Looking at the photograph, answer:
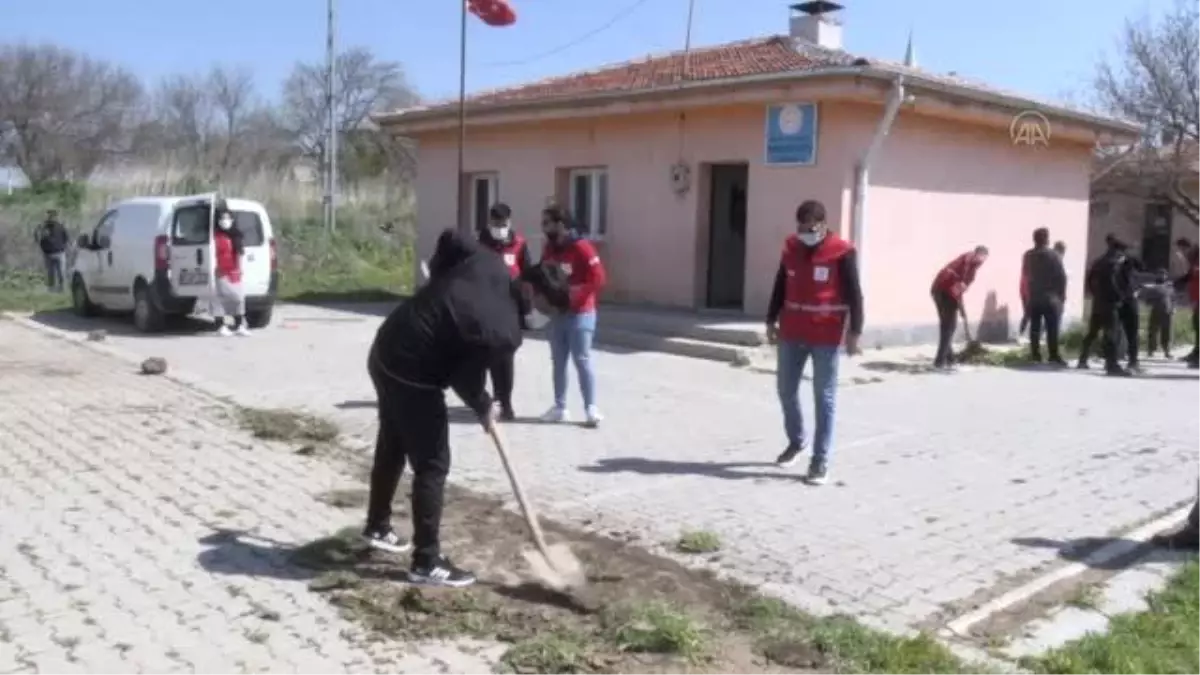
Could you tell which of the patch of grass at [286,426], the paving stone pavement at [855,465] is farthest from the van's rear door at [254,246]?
the patch of grass at [286,426]

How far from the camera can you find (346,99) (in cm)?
5216

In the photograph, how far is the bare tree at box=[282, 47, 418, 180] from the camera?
48875 millimetres

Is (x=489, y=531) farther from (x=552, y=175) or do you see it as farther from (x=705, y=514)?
(x=552, y=175)

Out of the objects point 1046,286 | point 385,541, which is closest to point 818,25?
point 1046,286

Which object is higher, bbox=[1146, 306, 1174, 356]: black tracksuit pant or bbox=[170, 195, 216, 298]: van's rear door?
bbox=[170, 195, 216, 298]: van's rear door

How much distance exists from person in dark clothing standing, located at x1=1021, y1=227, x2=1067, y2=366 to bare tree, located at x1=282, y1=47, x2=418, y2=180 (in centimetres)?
3468

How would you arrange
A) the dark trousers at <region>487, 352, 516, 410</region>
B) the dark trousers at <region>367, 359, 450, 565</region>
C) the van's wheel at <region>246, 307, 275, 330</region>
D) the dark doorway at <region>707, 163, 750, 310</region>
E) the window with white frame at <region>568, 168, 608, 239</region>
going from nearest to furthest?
the dark trousers at <region>367, 359, 450, 565</region> → the dark trousers at <region>487, 352, 516, 410</region> → the van's wheel at <region>246, 307, 275, 330</region> → the dark doorway at <region>707, 163, 750, 310</region> → the window with white frame at <region>568, 168, 608, 239</region>

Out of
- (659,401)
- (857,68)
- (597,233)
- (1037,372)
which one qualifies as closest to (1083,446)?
(659,401)

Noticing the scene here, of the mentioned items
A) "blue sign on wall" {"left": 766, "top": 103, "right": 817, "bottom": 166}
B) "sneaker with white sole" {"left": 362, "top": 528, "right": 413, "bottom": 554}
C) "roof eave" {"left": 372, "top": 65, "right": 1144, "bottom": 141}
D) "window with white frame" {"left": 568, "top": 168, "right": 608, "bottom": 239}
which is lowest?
"sneaker with white sole" {"left": 362, "top": 528, "right": 413, "bottom": 554}

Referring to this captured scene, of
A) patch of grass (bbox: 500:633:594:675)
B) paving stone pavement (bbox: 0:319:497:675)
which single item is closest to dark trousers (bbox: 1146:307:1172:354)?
paving stone pavement (bbox: 0:319:497:675)

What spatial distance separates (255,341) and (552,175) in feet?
17.4

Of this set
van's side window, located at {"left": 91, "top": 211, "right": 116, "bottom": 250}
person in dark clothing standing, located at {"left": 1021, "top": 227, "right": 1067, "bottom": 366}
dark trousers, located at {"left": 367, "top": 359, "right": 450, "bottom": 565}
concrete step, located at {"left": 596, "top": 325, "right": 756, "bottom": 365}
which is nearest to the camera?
dark trousers, located at {"left": 367, "top": 359, "right": 450, "bottom": 565}

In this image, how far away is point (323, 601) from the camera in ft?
16.6

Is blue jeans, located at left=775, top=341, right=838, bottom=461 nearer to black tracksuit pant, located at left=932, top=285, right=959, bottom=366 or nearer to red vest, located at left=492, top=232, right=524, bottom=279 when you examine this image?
red vest, located at left=492, top=232, right=524, bottom=279
